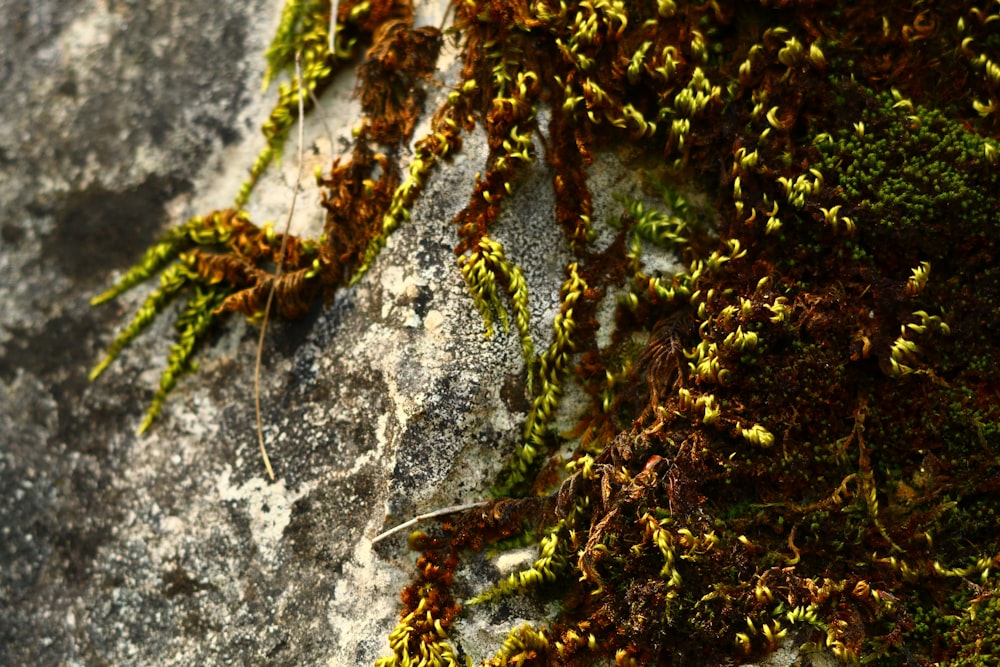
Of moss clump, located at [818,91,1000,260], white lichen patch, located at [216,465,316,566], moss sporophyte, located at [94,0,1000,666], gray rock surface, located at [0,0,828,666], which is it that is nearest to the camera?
moss sporophyte, located at [94,0,1000,666]

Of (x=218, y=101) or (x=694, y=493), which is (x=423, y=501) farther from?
(x=218, y=101)

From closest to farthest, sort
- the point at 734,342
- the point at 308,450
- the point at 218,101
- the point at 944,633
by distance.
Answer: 1. the point at 944,633
2. the point at 734,342
3. the point at 308,450
4. the point at 218,101

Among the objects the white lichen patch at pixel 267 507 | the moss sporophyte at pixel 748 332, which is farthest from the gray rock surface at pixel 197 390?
the moss sporophyte at pixel 748 332

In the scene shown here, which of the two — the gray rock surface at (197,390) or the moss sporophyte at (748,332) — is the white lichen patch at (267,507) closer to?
the gray rock surface at (197,390)

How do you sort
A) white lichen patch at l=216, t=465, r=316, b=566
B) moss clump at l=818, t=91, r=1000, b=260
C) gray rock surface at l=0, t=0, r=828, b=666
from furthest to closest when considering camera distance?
1. white lichen patch at l=216, t=465, r=316, b=566
2. gray rock surface at l=0, t=0, r=828, b=666
3. moss clump at l=818, t=91, r=1000, b=260

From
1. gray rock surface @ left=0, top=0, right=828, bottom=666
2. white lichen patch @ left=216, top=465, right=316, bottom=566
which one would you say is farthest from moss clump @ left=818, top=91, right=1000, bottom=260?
white lichen patch @ left=216, top=465, right=316, bottom=566

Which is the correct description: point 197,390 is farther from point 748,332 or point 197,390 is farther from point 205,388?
point 748,332

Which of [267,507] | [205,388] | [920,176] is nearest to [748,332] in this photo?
[920,176]

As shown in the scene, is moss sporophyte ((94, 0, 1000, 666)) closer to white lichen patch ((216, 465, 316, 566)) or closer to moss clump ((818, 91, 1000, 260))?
moss clump ((818, 91, 1000, 260))

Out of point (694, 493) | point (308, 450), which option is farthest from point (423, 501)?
point (694, 493)
